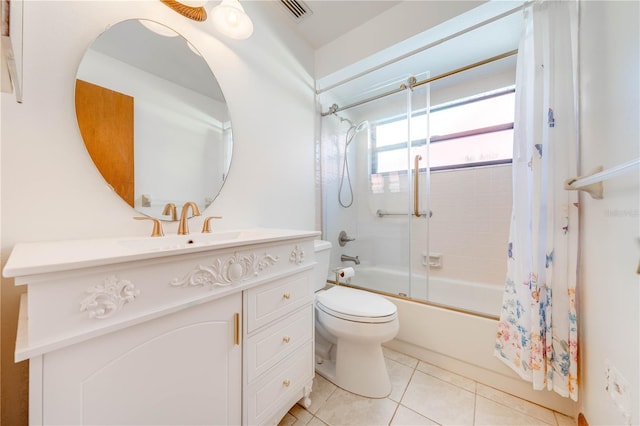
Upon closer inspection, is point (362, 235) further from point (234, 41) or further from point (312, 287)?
point (234, 41)

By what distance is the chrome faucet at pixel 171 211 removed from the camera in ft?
3.45

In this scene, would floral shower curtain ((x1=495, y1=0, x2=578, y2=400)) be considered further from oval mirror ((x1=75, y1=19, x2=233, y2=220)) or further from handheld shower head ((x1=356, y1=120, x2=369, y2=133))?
oval mirror ((x1=75, y1=19, x2=233, y2=220))

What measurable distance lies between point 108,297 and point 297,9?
75.4 inches

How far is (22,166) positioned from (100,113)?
29cm

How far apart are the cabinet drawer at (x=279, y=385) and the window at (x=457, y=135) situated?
171cm

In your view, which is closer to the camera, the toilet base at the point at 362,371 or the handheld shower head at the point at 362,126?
the toilet base at the point at 362,371

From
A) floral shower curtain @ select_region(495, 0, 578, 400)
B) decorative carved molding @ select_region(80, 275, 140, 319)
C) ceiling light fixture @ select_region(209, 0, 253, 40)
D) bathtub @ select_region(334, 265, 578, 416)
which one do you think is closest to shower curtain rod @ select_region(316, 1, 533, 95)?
floral shower curtain @ select_region(495, 0, 578, 400)

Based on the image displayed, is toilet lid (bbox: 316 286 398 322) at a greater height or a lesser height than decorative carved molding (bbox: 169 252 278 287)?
lesser

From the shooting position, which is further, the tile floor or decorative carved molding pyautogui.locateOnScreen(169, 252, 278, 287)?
the tile floor

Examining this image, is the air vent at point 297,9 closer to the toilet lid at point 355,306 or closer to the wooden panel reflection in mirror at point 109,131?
the wooden panel reflection in mirror at point 109,131

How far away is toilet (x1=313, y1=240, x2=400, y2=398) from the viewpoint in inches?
46.5

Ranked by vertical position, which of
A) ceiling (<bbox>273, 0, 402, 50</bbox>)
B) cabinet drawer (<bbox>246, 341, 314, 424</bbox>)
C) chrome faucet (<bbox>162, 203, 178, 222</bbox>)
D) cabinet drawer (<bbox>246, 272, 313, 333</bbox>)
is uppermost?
ceiling (<bbox>273, 0, 402, 50</bbox>)

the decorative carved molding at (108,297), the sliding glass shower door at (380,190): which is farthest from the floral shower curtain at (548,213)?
the decorative carved molding at (108,297)

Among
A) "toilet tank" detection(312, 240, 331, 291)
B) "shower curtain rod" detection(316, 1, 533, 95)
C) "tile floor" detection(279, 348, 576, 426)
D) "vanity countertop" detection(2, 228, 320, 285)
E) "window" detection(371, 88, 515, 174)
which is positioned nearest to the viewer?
"vanity countertop" detection(2, 228, 320, 285)
